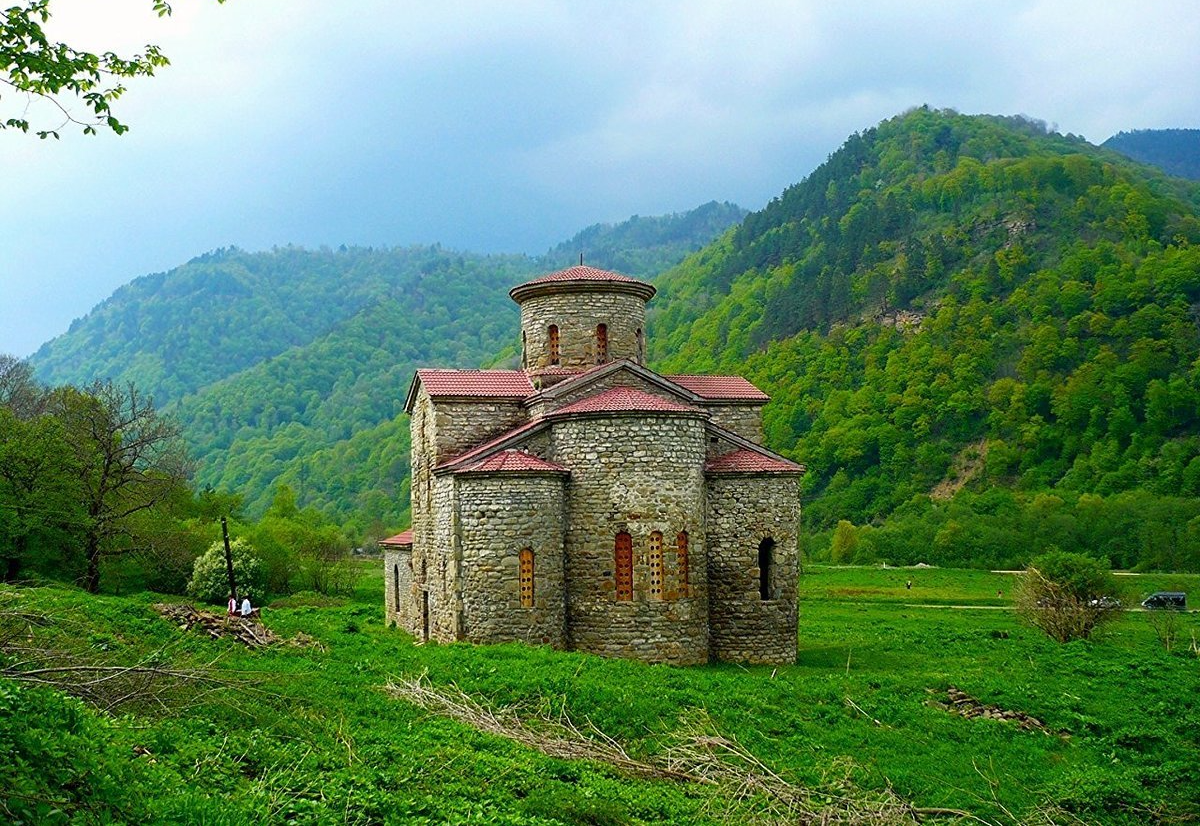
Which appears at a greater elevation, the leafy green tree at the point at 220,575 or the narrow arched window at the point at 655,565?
the narrow arched window at the point at 655,565

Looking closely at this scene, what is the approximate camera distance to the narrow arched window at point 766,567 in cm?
2389

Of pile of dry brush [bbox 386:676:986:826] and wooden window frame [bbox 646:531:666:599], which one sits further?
wooden window frame [bbox 646:531:666:599]

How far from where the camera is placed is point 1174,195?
381 ft

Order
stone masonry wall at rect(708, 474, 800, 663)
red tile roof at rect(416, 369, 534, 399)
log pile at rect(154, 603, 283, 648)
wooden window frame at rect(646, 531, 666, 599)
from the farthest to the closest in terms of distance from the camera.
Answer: red tile roof at rect(416, 369, 534, 399) < stone masonry wall at rect(708, 474, 800, 663) < wooden window frame at rect(646, 531, 666, 599) < log pile at rect(154, 603, 283, 648)

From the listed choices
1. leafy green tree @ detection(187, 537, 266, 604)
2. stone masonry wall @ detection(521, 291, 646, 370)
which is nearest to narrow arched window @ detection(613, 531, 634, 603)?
stone masonry wall @ detection(521, 291, 646, 370)

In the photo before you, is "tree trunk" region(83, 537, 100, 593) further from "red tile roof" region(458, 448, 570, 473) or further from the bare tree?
"red tile roof" region(458, 448, 570, 473)

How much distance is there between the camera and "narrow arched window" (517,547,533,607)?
2194 centimetres

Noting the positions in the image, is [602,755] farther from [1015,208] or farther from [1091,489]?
[1015,208]

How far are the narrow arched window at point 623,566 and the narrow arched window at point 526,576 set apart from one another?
5.89 ft

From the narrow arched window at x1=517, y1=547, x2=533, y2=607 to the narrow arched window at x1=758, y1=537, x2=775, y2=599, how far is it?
17.9 feet

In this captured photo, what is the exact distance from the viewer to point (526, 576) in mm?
22031

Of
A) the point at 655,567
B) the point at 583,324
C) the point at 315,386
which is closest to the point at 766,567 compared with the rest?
the point at 655,567

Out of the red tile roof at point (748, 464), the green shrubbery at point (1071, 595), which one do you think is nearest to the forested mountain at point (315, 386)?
the green shrubbery at point (1071, 595)

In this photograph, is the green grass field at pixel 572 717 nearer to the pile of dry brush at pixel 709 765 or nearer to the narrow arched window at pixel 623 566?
the pile of dry brush at pixel 709 765
